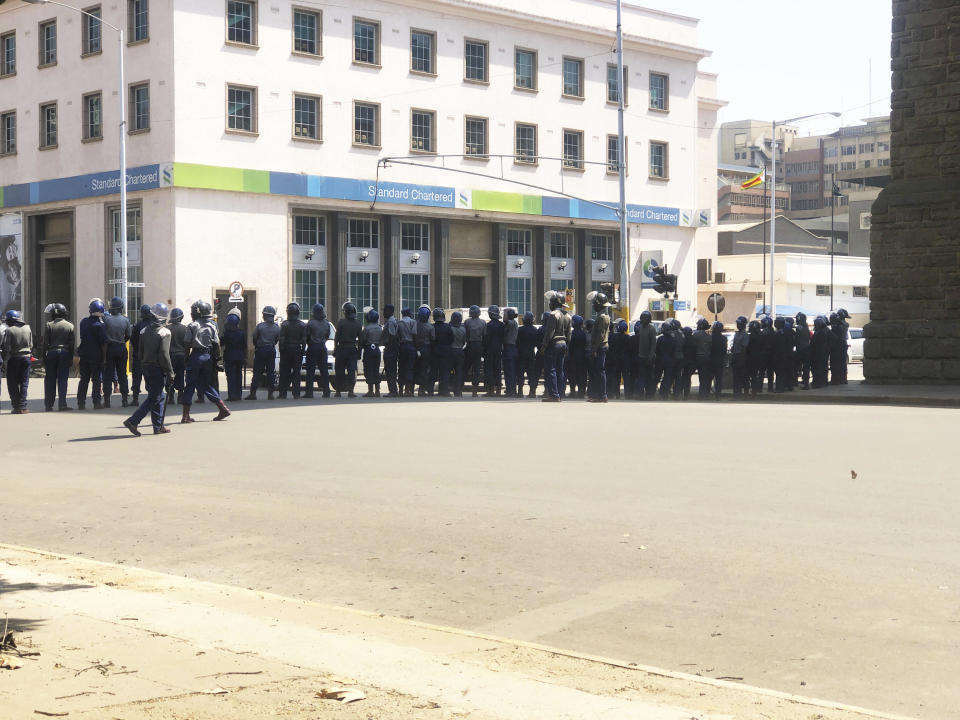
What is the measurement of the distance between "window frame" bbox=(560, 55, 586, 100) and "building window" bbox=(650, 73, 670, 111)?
152 inches

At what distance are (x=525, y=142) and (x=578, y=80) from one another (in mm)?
4032

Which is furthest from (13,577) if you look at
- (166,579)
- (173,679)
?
(173,679)

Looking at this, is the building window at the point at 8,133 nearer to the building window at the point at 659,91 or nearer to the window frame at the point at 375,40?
the window frame at the point at 375,40

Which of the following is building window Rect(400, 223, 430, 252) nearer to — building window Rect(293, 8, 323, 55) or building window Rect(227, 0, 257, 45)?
building window Rect(293, 8, 323, 55)

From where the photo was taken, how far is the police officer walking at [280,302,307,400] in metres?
25.7

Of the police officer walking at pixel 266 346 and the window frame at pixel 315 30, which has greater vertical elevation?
the window frame at pixel 315 30

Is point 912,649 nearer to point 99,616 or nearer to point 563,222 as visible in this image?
point 99,616

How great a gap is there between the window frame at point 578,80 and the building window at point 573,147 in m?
1.41

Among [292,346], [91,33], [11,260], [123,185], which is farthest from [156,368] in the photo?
[11,260]

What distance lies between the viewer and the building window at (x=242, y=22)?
43.2m

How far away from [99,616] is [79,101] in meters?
41.8

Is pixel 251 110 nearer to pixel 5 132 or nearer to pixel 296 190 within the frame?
pixel 296 190

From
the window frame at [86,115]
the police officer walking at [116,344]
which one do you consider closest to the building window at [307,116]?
the window frame at [86,115]

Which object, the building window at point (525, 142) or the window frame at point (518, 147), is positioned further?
the building window at point (525, 142)
